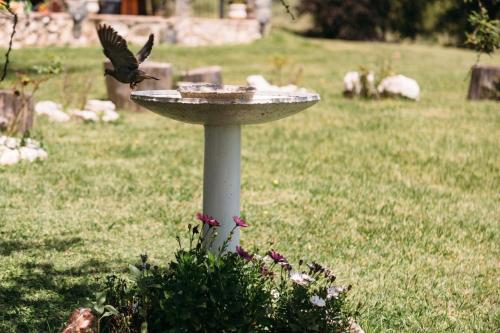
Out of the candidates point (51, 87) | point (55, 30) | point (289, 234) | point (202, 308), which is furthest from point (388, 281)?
point (55, 30)

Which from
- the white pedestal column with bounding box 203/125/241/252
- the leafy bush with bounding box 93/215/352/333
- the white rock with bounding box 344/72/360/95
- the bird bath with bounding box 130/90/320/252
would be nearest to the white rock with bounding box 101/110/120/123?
the white rock with bounding box 344/72/360/95

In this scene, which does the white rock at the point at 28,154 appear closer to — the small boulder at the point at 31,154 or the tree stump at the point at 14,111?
the small boulder at the point at 31,154

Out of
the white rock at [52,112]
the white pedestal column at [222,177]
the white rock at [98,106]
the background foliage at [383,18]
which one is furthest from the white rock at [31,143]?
the background foliage at [383,18]

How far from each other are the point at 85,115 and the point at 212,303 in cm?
737

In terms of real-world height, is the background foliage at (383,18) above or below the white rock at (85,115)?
above

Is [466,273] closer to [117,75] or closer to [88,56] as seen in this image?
[117,75]

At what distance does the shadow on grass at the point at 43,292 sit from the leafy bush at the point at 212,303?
1.92 feet

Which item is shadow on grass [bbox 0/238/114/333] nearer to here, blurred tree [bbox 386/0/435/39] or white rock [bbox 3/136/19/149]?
white rock [bbox 3/136/19/149]

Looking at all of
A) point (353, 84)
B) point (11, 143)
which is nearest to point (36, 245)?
point (11, 143)

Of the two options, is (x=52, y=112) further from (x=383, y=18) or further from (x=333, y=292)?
(x=383, y=18)

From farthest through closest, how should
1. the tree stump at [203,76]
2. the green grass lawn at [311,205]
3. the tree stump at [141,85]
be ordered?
the tree stump at [203,76] → the tree stump at [141,85] → the green grass lawn at [311,205]

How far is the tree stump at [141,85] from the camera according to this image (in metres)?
11.0

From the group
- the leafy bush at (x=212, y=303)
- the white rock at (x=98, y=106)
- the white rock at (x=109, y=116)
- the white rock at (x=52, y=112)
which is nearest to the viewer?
the leafy bush at (x=212, y=303)

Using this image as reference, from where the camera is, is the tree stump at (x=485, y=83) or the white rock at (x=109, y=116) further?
the tree stump at (x=485, y=83)
